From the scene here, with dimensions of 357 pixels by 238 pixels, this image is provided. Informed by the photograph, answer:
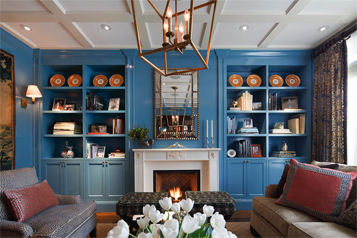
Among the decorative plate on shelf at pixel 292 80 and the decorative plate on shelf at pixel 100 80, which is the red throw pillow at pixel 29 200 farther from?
the decorative plate on shelf at pixel 292 80

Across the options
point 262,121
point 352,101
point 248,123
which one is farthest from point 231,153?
point 352,101

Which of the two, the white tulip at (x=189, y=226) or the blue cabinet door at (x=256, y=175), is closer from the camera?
the white tulip at (x=189, y=226)

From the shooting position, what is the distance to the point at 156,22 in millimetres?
2475

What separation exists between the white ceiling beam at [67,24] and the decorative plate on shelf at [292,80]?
352 cm

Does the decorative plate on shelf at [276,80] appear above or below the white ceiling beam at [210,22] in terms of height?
below

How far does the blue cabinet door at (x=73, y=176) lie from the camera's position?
A: 10.5ft

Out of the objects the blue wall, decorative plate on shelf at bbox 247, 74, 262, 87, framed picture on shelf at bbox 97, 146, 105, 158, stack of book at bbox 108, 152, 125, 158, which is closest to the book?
decorative plate on shelf at bbox 247, 74, 262, 87

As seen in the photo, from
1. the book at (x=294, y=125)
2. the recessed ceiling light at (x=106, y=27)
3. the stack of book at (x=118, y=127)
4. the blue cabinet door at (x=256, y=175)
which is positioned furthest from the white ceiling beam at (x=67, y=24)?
the book at (x=294, y=125)

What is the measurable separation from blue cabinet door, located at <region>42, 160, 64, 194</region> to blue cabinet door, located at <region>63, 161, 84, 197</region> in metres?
0.09

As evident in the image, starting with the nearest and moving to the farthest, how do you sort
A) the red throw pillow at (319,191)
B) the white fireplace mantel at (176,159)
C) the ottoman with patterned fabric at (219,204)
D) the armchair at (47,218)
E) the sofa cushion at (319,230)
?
the sofa cushion at (319,230) → the armchair at (47,218) → the red throw pillow at (319,191) → the ottoman with patterned fabric at (219,204) → the white fireplace mantel at (176,159)

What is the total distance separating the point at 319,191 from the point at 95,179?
3105 mm

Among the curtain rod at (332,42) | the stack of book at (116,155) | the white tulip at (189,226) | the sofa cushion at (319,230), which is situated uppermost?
the curtain rod at (332,42)

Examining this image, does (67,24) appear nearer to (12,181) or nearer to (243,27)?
(12,181)

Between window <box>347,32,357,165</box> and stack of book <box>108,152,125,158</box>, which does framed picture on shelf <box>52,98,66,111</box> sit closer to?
stack of book <box>108,152,125,158</box>
